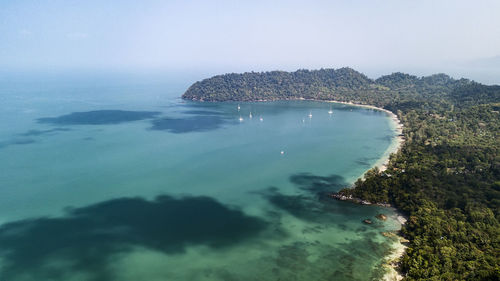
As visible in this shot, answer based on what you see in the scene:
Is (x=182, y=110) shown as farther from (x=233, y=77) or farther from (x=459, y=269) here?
(x=459, y=269)

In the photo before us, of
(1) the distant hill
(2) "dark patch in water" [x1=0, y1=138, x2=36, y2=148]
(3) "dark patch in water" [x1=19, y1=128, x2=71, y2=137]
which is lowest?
(2) "dark patch in water" [x1=0, y1=138, x2=36, y2=148]

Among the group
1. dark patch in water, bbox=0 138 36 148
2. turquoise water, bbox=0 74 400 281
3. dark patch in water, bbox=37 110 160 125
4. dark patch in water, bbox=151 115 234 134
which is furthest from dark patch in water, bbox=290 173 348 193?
dark patch in water, bbox=37 110 160 125

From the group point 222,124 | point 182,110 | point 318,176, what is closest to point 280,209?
point 318,176

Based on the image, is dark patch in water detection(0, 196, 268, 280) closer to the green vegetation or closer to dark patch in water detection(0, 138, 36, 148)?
the green vegetation

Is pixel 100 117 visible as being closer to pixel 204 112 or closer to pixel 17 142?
pixel 17 142

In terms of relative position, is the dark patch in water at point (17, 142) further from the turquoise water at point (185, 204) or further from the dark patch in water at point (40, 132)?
the dark patch in water at point (40, 132)

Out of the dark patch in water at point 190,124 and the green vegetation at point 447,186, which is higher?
the dark patch in water at point 190,124

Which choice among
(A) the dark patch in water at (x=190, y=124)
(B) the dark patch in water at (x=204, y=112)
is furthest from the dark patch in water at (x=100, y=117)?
(B) the dark patch in water at (x=204, y=112)
